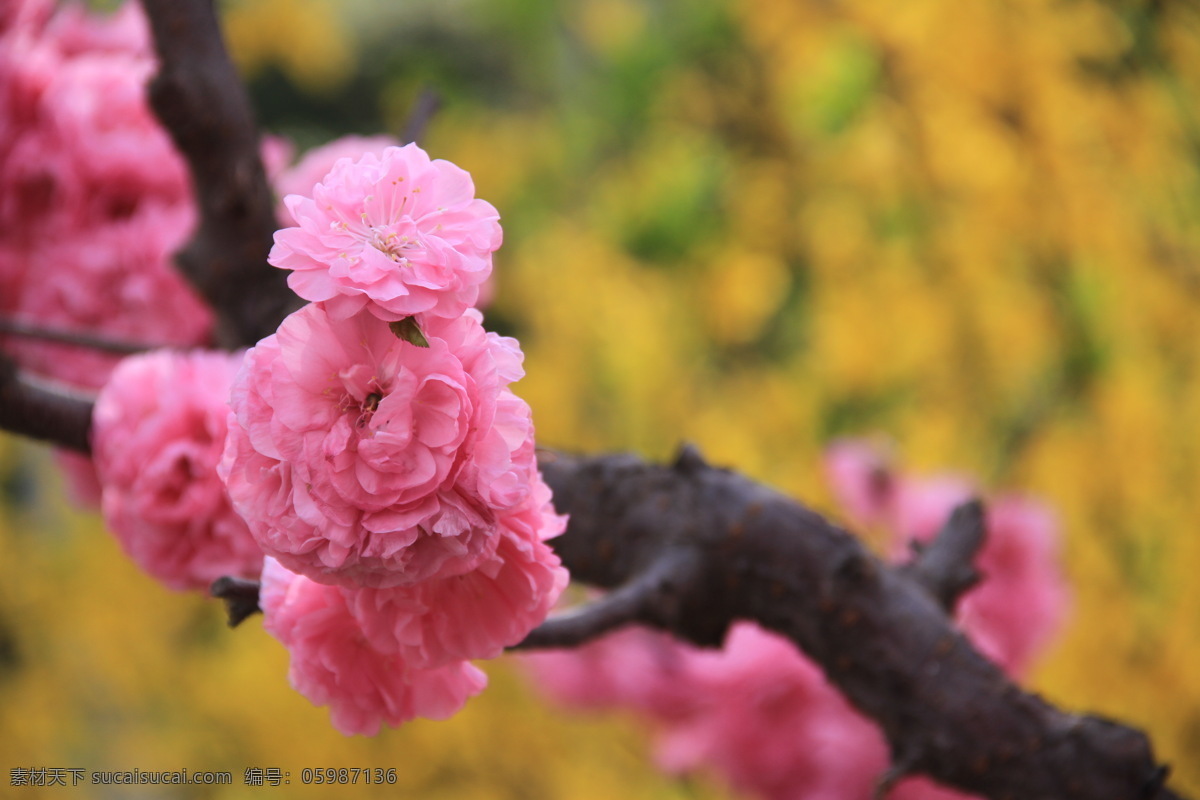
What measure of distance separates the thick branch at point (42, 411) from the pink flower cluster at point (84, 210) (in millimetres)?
120

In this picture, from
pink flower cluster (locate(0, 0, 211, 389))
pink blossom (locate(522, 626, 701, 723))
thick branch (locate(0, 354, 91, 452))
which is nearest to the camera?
thick branch (locate(0, 354, 91, 452))

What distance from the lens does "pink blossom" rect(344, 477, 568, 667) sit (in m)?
0.21

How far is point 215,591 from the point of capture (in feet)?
0.75

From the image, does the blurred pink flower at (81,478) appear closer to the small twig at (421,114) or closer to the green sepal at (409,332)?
the small twig at (421,114)

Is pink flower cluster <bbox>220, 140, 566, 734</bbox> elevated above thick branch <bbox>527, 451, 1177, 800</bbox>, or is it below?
below

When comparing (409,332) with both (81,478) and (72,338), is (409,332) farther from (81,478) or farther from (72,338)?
(81,478)

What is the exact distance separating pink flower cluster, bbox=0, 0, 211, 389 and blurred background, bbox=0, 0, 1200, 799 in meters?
0.15

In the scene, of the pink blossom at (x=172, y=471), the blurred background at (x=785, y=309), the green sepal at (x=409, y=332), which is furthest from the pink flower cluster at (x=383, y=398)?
the blurred background at (x=785, y=309)

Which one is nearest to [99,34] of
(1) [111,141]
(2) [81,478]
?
(1) [111,141]

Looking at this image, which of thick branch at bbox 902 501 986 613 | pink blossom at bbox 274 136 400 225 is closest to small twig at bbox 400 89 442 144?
pink blossom at bbox 274 136 400 225

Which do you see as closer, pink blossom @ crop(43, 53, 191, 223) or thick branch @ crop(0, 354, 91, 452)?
thick branch @ crop(0, 354, 91, 452)

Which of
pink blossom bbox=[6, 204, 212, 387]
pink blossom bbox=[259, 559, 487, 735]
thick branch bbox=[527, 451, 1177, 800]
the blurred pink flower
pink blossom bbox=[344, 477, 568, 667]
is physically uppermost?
thick branch bbox=[527, 451, 1177, 800]

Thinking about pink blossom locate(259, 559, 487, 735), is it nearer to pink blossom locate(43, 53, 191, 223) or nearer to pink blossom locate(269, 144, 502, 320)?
pink blossom locate(269, 144, 502, 320)

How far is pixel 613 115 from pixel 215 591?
1.08 m
